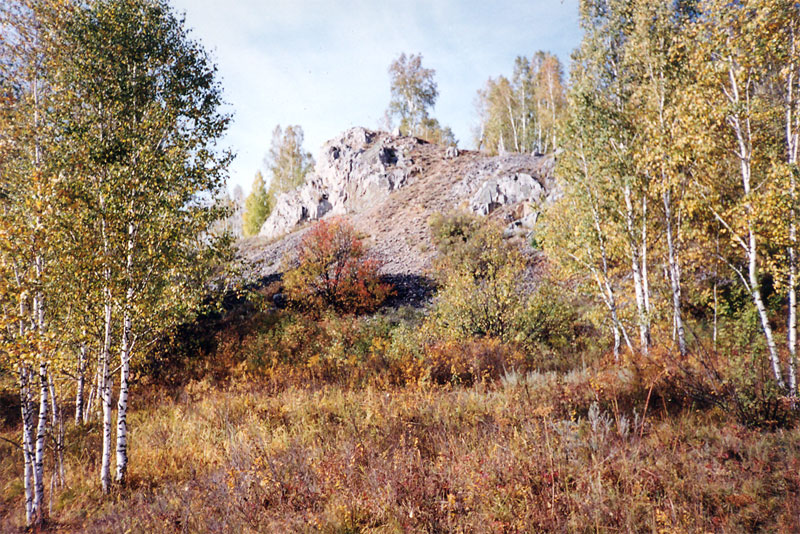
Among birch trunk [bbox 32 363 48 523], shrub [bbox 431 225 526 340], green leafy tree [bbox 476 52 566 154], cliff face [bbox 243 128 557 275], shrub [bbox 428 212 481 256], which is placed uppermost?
green leafy tree [bbox 476 52 566 154]

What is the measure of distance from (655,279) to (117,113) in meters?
17.3

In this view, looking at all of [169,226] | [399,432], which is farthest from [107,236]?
[399,432]

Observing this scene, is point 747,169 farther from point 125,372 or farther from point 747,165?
point 125,372

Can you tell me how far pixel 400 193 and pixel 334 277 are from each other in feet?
57.9

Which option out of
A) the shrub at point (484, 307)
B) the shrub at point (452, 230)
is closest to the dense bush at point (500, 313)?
the shrub at point (484, 307)

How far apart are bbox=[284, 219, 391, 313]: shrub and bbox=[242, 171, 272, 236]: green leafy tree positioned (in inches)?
1332

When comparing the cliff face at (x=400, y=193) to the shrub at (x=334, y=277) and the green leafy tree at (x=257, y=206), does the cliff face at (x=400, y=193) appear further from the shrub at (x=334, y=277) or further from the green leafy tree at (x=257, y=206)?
the green leafy tree at (x=257, y=206)

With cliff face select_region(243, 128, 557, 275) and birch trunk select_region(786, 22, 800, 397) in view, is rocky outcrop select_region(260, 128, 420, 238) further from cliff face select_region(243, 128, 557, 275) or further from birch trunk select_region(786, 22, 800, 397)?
birch trunk select_region(786, 22, 800, 397)

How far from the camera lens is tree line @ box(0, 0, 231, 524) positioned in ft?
21.3

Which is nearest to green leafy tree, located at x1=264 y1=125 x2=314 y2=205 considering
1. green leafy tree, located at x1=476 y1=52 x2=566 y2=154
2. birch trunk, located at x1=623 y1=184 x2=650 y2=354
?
green leafy tree, located at x1=476 y1=52 x2=566 y2=154

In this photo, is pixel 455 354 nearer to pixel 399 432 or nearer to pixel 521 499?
pixel 399 432

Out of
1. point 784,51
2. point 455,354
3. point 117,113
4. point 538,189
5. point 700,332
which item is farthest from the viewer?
point 538,189

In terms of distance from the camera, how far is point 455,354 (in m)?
11.3

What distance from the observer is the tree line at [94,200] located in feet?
21.3
